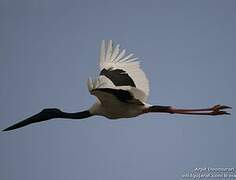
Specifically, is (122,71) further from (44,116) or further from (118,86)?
(44,116)

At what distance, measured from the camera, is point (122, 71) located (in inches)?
356

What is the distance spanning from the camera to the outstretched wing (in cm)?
839

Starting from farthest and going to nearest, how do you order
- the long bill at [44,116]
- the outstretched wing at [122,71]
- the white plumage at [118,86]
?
1. the long bill at [44,116]
2. the outstretched wing at [122,71]
3. the white plumage at [118,86]

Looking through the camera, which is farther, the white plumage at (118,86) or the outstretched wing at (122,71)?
the outstretched wing at (122,71)

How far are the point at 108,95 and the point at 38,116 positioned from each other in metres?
1.90

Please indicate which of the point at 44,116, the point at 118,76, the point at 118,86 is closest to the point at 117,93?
the point at 118,86

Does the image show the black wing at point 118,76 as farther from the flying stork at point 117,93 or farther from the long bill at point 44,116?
the long bill at point 44,116

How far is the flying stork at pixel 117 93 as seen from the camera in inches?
300

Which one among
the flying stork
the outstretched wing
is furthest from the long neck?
the outstretched wing

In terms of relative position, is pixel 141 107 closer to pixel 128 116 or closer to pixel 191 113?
pixel 128 116

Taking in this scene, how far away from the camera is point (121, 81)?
8602 millimetres

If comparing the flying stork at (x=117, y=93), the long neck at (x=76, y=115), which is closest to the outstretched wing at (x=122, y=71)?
the flying stork at (x=117, y=93)

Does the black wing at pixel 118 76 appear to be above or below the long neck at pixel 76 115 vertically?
above

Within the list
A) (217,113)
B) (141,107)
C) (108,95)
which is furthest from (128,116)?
(217,113)
